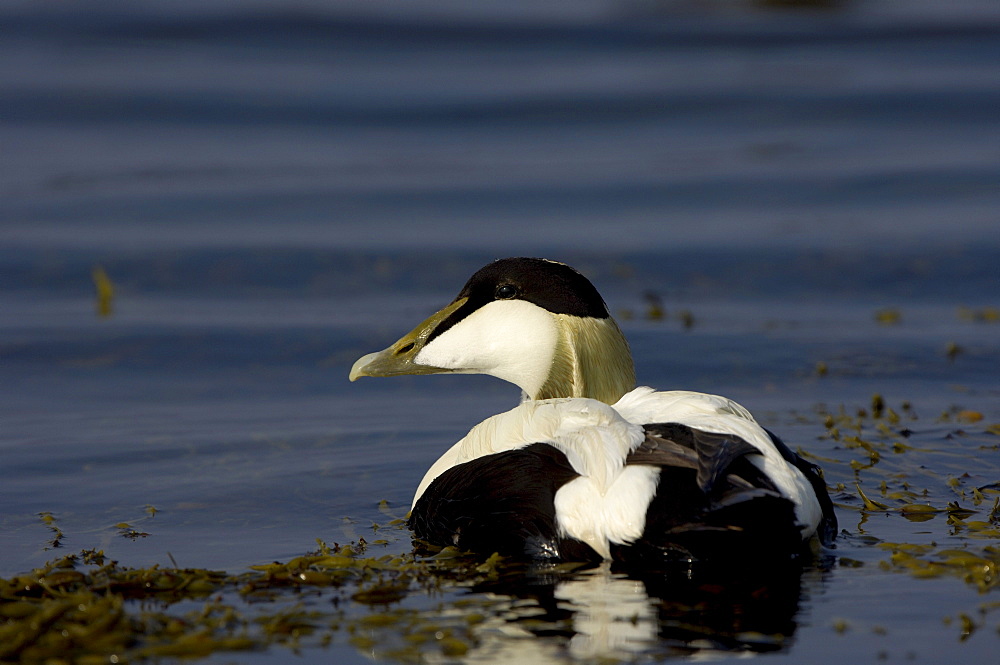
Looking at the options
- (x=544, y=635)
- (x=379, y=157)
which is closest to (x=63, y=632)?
(x=544, y=635)

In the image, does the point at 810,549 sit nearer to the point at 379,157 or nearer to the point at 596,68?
the point at 379,157

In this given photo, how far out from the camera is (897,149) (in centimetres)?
1277

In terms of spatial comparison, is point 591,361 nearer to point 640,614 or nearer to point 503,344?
point 503,344

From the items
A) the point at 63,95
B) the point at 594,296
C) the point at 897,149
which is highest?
the point at 63,95

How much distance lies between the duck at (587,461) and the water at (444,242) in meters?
0.18

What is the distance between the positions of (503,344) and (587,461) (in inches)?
39.6

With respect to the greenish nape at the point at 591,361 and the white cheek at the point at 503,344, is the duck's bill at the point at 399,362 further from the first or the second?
the greenish nape at the point at 591,361

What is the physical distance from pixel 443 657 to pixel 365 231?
289 inches

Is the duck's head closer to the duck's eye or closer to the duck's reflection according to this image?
the duck's eye

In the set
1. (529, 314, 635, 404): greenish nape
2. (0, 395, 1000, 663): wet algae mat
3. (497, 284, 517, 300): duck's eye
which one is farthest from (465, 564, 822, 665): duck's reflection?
(497, 284, 517, 300): duck's eye

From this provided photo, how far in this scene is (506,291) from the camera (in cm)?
473

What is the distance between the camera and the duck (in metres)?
3.69

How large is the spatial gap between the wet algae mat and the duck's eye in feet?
2.82

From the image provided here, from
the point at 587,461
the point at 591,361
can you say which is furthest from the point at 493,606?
the point at 591,361
